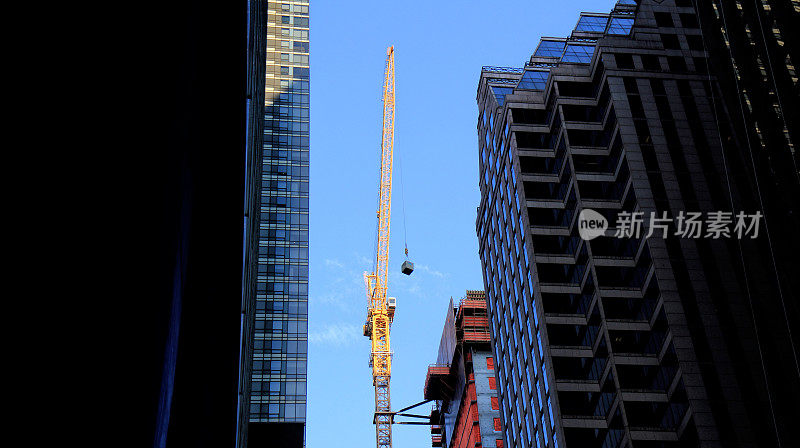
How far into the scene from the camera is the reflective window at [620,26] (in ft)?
356

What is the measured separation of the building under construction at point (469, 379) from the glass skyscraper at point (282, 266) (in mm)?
61221

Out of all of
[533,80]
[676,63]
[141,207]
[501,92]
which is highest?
[501,92]

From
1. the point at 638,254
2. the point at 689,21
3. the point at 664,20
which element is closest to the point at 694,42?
the point at 689,21

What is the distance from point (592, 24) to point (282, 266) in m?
50.8

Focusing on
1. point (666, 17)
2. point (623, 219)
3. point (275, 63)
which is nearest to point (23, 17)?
point (623, 219)

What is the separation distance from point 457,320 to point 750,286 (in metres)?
108

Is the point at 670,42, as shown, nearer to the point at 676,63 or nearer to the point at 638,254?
the point at 676,63

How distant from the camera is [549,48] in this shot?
12188 centimetres

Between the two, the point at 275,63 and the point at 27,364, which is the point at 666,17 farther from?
the point at 27,364

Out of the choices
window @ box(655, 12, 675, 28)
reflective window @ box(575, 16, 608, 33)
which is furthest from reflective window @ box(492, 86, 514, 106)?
window @ box(655, 12, 675, 28)

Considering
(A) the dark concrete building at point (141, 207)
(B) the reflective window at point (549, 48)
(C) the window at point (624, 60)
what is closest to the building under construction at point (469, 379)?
(B) the reflective window at point (549, 48)

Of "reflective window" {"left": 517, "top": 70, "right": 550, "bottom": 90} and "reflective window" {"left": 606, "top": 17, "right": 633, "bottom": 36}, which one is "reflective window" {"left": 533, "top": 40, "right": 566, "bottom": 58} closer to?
"reflective window" {"left": 517, "top": 70, "right": 550, "bottom": 90}

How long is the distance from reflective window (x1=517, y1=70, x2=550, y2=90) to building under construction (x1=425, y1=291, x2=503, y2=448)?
215 ft

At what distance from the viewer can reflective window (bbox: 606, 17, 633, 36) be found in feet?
356
